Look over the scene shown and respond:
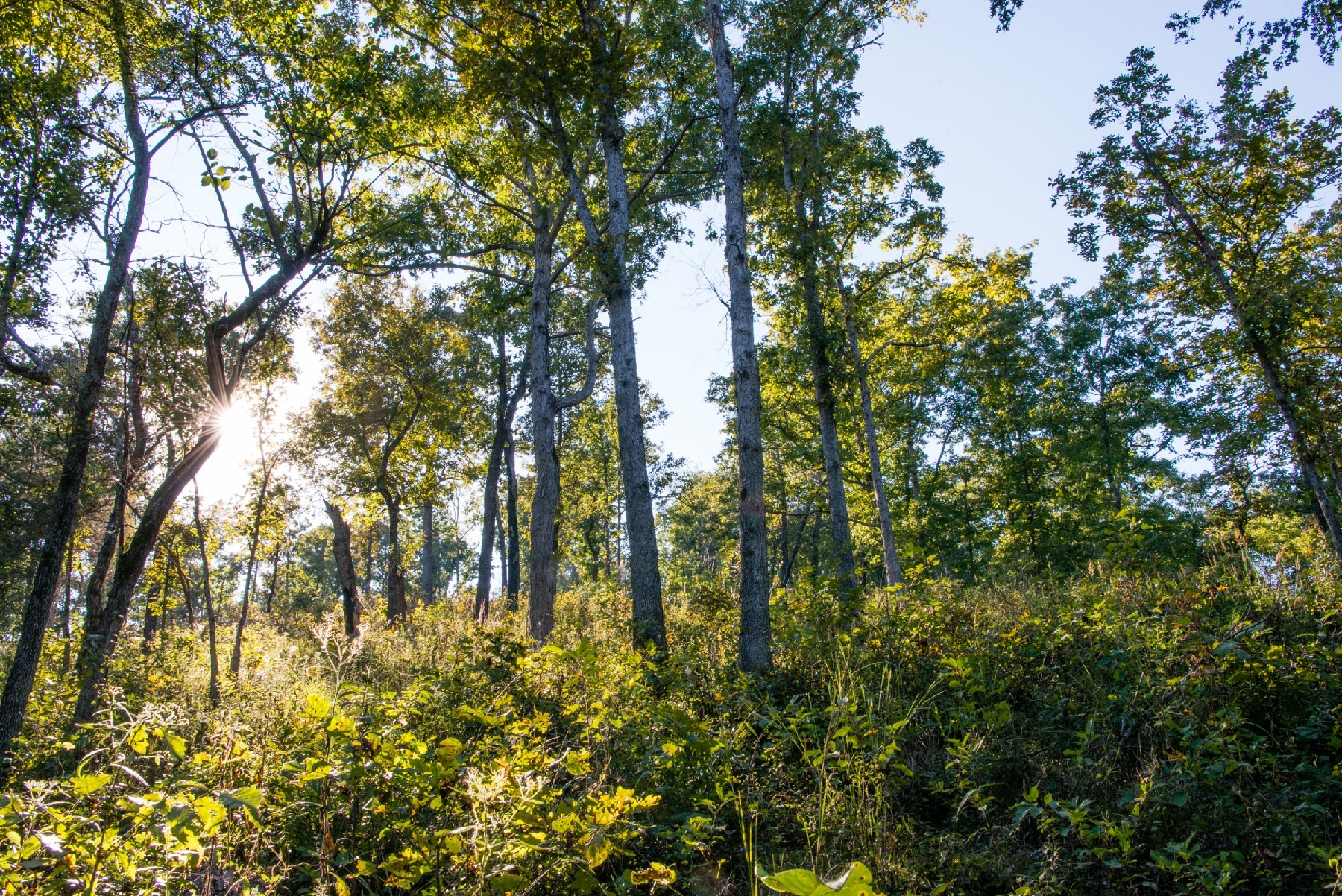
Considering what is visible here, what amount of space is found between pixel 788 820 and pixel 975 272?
14.2 metres

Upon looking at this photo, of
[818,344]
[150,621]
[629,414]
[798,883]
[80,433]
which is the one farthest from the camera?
[150,621]

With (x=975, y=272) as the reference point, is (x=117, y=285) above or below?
below

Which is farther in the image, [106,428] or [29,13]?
[106,428]

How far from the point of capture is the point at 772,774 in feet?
11.8

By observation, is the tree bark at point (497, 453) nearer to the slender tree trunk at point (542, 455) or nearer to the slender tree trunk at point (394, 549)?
the slender tree trunk at point (394, 549)

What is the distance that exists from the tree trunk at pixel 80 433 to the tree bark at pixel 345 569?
7.84 meters

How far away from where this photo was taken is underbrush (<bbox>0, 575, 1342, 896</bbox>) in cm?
230

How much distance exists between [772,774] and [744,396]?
410cm

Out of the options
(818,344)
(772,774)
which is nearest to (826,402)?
(818,344)

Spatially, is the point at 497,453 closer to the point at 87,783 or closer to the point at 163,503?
the point at 163,503

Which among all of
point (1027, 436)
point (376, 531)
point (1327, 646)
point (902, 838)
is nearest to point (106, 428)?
point (376, 531)

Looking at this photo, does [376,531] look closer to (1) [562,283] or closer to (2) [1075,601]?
(1) [562,283]

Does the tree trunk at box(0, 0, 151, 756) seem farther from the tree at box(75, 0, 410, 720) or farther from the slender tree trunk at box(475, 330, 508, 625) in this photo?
the slender tree trunk at box(475, 330, 508, 625)

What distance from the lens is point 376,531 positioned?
2836 centimetres
